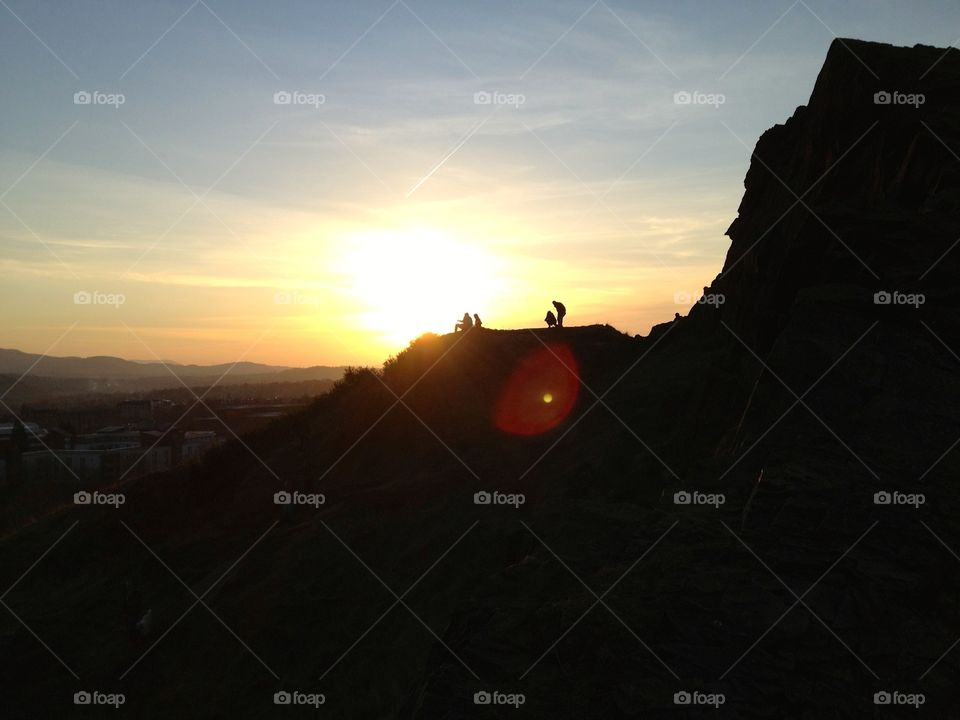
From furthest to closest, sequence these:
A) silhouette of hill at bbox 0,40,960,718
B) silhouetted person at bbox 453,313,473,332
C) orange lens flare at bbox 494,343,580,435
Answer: silhouetted person at bbox 453,313,473,332, orange lens flare at bbox 494,343,580,435, silhouette of hill at bbox 0,40,960,718

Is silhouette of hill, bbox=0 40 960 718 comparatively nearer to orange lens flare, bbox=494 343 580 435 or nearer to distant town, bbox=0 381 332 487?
orange lens flare, bbox=494 343 580 435

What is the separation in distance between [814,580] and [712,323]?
59.3ft

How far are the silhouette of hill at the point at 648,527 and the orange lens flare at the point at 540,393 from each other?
0.53 ft

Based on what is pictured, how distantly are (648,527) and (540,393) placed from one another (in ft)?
64.9

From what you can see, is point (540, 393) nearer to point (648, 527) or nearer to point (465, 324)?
point (465, 324)

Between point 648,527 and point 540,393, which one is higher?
point 540,393

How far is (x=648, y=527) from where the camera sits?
1254 cm

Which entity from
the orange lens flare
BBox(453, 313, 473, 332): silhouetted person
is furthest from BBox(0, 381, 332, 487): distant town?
the orange lens flare

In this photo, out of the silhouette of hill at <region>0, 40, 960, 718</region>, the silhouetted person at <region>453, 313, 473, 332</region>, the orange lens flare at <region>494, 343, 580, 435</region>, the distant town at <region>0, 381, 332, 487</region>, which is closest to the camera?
the silhouette of hill at <region>0, 40, 960, 718</region>

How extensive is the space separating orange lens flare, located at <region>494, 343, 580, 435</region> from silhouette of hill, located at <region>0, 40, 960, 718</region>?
160mm

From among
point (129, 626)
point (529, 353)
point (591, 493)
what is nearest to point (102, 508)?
point (129, 626)

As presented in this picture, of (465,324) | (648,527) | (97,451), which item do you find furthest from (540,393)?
(97,451)

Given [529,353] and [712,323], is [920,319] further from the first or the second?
[529,353]

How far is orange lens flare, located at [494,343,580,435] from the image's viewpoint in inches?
1180
